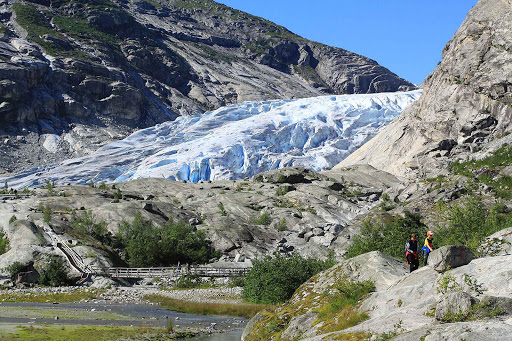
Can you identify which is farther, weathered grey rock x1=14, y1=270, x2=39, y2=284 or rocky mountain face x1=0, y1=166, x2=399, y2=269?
rocky mountain face x1=0, y1=166, x2=399, y2=269

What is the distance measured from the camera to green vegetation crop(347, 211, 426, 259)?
35812 millimetres

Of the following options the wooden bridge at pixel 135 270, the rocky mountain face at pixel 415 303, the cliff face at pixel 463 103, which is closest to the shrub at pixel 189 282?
the wooden bridge at pixel 135 270

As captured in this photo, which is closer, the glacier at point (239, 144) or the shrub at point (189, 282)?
the shrub at point (189, 282)

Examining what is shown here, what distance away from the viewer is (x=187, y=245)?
5588 centimetres

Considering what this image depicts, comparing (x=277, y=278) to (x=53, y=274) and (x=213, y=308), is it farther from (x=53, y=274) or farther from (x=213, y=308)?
(x=53, y=274)

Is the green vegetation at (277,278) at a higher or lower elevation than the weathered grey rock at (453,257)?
lower

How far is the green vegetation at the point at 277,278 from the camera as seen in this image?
34.8 meters

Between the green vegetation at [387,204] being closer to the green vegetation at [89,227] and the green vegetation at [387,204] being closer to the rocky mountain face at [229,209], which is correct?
the rocky mountain face at [229,209]

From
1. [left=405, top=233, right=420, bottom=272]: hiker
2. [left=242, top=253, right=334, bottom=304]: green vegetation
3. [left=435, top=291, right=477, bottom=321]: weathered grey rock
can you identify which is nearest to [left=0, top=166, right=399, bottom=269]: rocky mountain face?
[left=242, top=253, right=334, bottom=304]: green vegetation

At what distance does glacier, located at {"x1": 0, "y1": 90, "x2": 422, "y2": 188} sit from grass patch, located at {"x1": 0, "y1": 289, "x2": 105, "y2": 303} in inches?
2582

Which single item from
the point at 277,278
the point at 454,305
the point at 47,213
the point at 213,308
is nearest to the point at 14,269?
the point at 47,213

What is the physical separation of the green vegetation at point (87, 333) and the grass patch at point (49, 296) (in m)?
13.1

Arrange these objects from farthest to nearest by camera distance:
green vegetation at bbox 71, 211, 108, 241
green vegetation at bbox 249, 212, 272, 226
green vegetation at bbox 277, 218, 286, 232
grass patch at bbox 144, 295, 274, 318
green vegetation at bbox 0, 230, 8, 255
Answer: green vegetation at bbox 249, 212, 272, 226, green vegetation at bbox 277, 218, 286, 232, green vegetation at bbox 71, 211, 108, 241, green vegetation at bbox 0, 230, 8, 255, grass patch at bbox 144, 295, 274, 318

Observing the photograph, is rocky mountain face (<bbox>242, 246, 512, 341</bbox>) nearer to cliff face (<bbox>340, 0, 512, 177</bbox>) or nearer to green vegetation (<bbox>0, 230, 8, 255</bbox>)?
green vegetation (<bbox>0, 230, 8, 255</bbox>)
